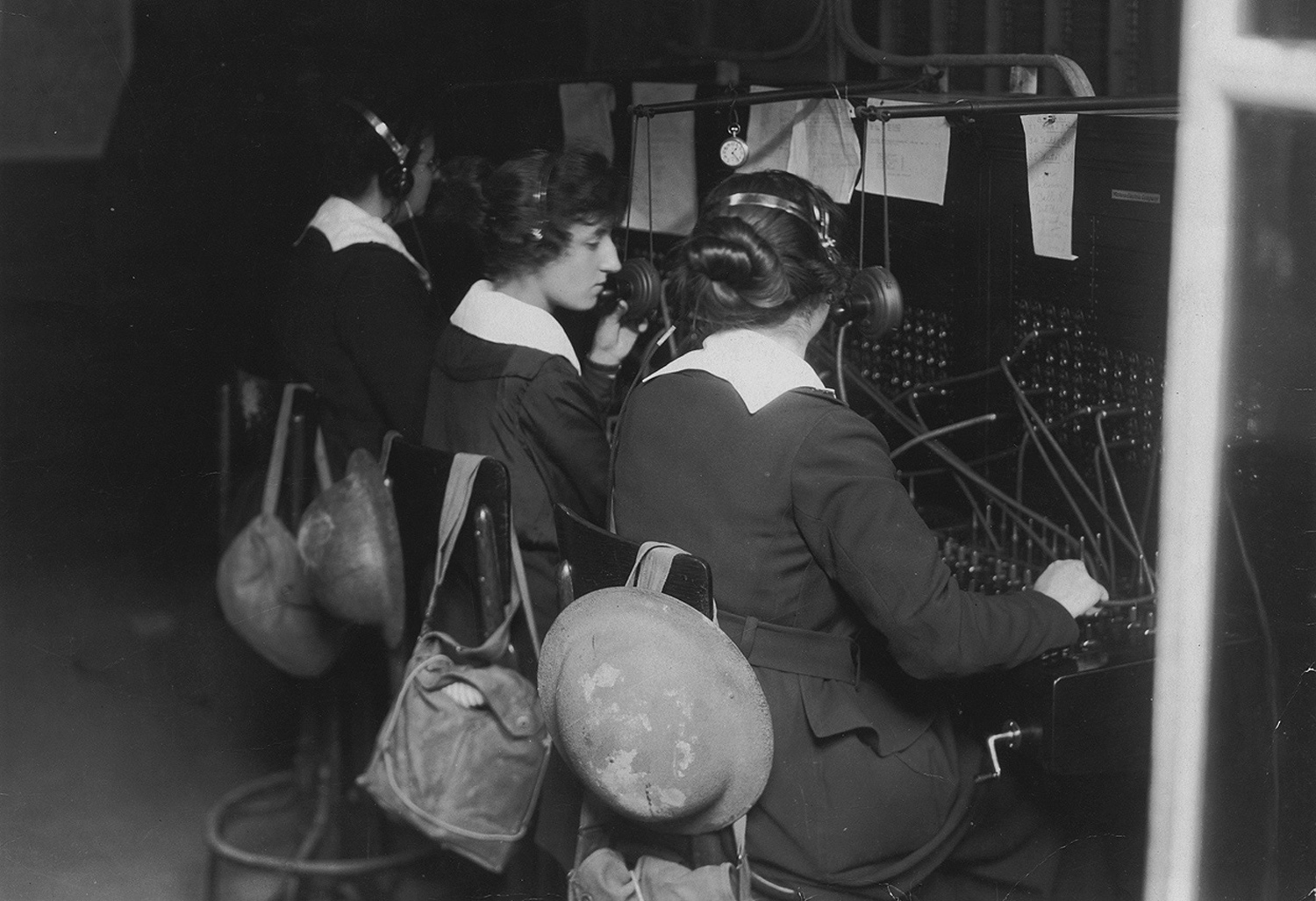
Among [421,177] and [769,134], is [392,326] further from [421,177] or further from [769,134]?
[769,134]

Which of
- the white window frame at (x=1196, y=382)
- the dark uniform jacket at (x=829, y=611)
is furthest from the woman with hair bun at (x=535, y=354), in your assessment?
the white window frame at (x=1196, y=382)

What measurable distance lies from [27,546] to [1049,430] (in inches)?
81.9

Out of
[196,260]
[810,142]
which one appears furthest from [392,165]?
[810,142]

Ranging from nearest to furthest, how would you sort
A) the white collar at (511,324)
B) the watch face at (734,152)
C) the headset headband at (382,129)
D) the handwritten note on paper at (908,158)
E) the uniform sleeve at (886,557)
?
the uniform sleeve at (886,557) < the handwritten note on paper at (908,158) < the white collar at (511,324) < the watch face at (734,152) < the headset headband at (382,129)

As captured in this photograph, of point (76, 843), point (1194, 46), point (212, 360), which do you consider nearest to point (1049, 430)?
point (1194, 46)

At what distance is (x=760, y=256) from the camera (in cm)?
190

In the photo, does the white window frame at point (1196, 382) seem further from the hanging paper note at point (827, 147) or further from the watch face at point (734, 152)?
the watch face at point (734, 152)

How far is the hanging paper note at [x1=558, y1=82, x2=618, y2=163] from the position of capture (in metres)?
2.82

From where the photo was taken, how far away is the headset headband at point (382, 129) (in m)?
2.71

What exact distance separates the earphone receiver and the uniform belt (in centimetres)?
130

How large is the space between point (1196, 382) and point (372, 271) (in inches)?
62.0

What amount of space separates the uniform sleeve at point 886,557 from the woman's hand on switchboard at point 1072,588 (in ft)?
0.48

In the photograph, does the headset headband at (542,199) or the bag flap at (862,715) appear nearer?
the bag flap at (862,715)

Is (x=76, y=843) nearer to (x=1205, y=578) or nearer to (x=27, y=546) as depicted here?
(x=27, y=546)
